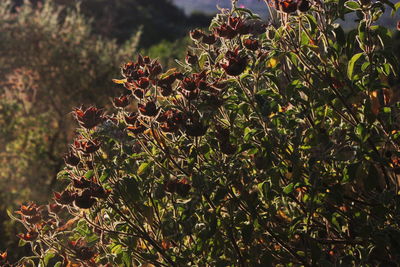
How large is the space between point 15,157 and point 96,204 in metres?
5.03

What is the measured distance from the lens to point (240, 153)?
Answer: 74.7 inches

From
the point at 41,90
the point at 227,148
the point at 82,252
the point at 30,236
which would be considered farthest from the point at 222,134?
the point at 41,90

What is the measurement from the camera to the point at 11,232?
4.92m

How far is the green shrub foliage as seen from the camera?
5.70ft

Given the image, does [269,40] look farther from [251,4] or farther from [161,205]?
[161,205]

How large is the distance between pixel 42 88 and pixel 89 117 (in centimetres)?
574

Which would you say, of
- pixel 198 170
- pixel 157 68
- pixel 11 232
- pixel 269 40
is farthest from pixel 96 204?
pixel 11 232

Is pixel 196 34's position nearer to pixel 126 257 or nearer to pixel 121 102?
pixel 121 102

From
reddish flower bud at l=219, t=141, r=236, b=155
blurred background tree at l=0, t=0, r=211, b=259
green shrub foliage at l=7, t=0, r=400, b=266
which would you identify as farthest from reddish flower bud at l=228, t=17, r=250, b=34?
blurred background tree at l=0, t=0, r=211, b=259

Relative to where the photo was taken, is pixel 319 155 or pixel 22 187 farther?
pixel 22 187

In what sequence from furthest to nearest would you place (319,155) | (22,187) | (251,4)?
1. (22,187)
2. (251,4)
3. (319,155)

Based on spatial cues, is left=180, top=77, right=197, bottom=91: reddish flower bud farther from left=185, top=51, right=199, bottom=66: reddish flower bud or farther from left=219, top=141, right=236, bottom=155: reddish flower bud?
left=185, top=51, right=199, bottom=66: reddish flower bud

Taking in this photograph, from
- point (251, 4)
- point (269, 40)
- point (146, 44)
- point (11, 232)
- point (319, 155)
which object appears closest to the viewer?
point (319, 155)

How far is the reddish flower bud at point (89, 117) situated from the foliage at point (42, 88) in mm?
4295
